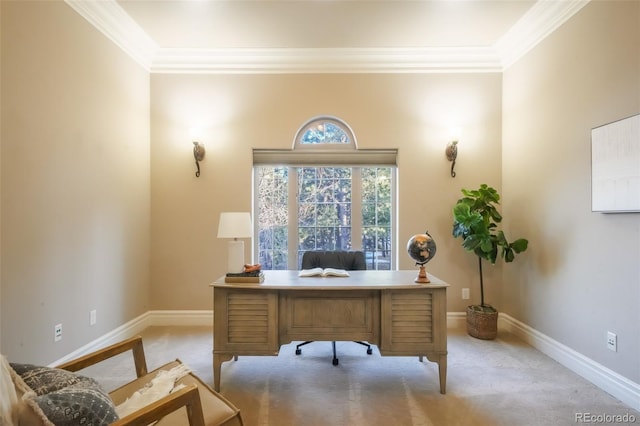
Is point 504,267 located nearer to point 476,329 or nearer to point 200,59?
point 476,329

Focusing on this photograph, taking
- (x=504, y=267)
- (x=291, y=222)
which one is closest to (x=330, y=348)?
(x=291, y=222)

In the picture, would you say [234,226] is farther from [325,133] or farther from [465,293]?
[465,293]

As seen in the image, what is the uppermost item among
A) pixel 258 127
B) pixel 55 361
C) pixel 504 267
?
pixel 258 127

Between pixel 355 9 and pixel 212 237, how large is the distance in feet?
8.72

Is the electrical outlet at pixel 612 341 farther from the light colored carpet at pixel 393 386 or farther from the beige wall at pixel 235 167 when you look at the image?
the light colored carpet at pixel 393 386

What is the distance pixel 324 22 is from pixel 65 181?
2561mm

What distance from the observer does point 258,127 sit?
11.1 ft

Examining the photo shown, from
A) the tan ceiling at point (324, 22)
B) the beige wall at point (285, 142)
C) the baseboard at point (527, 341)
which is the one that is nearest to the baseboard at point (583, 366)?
the baseboard at point (527, 341)

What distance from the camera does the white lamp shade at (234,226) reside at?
2.14 metres

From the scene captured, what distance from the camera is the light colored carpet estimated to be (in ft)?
6.18

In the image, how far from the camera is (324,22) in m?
2.81

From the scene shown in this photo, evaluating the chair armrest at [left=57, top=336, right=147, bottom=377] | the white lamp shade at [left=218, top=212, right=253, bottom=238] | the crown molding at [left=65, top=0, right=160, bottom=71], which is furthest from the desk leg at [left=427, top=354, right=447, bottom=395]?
the crown molding at [left=65, top=0, right=160, bottom=71]

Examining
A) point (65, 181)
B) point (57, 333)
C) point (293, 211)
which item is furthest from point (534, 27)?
point (57, 333)

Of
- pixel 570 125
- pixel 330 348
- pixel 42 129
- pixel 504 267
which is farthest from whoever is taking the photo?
pixel 504 267
